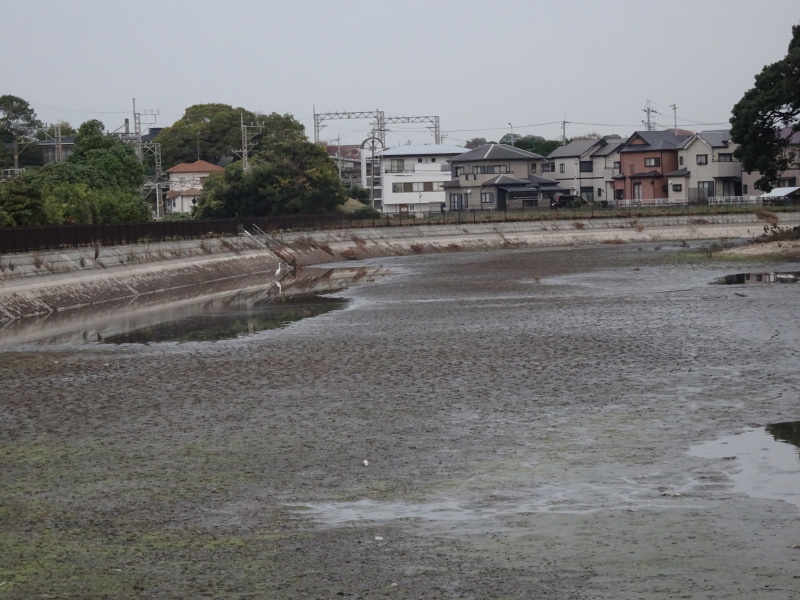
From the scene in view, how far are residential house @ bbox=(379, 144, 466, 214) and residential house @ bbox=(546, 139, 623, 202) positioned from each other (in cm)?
1177

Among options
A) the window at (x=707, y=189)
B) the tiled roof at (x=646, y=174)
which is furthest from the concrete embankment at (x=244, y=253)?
the tiled roof at (x=646, y=174)

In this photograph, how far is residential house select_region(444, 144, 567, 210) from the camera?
344 feet

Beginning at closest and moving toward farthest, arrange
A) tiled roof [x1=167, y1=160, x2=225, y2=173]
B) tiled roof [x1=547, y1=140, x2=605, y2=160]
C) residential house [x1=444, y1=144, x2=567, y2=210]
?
residential house [x1=444, y1=144, x2=567, y2=210] → tiled roof [x1=547, y1=140, x2=605, y2=160] → tiled roof [x1=167, y1=160, x2=225, y2=173]

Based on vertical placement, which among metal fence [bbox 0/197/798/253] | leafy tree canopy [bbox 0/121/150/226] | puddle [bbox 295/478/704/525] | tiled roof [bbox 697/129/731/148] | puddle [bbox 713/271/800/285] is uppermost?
tiled roof [bbox 697/129/731/148]

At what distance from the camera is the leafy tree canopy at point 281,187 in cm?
8500

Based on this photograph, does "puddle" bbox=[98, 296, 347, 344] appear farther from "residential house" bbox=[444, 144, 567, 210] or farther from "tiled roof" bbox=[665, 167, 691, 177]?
"tiled roof" bbox=[665, 167, 691, 177]

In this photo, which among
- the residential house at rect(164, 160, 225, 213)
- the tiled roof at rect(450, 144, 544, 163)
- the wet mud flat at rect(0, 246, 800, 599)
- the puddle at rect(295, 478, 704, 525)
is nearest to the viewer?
the wet mud flat at rect(0, 246, 800, 599)

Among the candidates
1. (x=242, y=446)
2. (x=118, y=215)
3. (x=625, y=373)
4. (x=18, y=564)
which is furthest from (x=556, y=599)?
(x=118, y=215)

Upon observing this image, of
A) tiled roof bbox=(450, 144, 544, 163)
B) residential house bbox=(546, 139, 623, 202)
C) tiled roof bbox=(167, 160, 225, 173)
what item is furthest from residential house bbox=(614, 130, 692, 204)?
tiled roof bbox=(167, 160, 225, 173)

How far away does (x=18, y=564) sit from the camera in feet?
30.7

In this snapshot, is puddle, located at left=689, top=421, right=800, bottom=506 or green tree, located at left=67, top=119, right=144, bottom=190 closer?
puddle, located at left=689, top=421, right=800, bottom=506

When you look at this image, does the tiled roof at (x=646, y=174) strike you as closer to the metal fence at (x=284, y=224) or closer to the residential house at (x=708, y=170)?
the residential house at (x=708, y=170)

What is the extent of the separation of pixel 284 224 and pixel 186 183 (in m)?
47.8

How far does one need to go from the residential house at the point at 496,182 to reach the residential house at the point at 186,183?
25711mm
